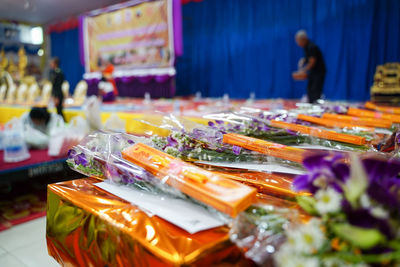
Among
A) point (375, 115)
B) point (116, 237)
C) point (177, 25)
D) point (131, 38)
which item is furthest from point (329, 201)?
point (131, 38)

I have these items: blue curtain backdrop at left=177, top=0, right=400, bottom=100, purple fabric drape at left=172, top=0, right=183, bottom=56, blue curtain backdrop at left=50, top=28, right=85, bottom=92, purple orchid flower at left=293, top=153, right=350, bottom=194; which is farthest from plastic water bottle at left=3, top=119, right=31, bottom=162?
blue curtain backdrop at left=50, top=28, right=85, bottom=92

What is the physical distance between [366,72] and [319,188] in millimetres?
5680

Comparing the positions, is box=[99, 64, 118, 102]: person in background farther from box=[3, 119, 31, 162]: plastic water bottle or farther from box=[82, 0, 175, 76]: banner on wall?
box=[3, 119, 31, 162]: plastic water bottle

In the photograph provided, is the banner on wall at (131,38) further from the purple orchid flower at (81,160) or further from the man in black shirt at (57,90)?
the purple orchid flower at (81,160)

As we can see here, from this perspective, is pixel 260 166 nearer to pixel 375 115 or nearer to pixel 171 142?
pixel 171 142

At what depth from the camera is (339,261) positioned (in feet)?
1.11

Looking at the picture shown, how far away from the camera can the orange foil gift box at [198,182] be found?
0.48 m

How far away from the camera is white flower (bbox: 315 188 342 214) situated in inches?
14.5

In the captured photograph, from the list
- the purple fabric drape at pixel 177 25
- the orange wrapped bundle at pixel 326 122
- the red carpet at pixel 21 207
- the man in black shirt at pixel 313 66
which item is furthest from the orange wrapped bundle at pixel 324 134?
the purple fabric drape at pixel 177 25

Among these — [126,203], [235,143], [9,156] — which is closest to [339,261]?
[126,203]

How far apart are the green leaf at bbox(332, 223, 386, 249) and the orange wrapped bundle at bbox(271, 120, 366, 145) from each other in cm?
66

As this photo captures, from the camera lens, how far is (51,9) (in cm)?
888

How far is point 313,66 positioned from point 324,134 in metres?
2.73

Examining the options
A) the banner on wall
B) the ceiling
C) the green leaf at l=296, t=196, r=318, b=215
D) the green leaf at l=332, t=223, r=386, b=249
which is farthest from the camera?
the ceiling
